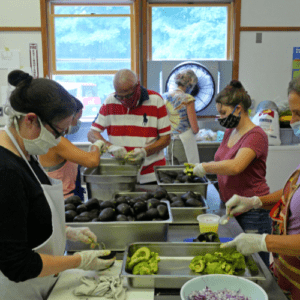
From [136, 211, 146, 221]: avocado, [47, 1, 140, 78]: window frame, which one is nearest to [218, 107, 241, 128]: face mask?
[136, 211, 146, 221]: avocado

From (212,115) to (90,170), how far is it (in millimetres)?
2692

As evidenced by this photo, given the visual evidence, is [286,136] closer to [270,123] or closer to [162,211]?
[270,123]

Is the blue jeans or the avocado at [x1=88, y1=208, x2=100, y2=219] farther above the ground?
the avocado at [x1=88, y1=208, x2=100, y2=219]

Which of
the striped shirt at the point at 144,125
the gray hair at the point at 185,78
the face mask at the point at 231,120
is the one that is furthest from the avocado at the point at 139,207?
the gray hair at the point at 185,78

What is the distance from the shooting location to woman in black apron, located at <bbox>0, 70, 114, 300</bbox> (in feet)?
3.10

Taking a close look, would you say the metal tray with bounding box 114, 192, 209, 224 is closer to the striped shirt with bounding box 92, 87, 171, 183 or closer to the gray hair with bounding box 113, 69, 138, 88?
the striped shirt with bounding box 92, 87, 171, 183

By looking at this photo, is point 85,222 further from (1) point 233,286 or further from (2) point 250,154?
(2) point 250,154

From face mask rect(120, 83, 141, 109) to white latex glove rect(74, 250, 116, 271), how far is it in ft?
4.87

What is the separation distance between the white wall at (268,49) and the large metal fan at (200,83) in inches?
28.1

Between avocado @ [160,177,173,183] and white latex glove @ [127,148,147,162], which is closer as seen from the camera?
avocado @ [160,177,173,183]

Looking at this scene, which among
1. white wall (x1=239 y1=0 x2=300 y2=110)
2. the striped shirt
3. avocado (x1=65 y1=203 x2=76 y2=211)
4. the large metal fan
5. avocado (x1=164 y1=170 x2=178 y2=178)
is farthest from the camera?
white wall (x1=239 y1=0 x2=300 y2=110)

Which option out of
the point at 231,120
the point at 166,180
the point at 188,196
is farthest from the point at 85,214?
the point at 231,120

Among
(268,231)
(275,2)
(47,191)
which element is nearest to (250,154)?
(268,231)

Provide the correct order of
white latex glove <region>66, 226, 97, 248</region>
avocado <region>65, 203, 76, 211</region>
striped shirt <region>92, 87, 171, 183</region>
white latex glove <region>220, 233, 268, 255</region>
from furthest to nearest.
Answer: striped shirt <region>92, 87, 171, 183</region>, avocado <region>65, 203, 76, 211</region>, white latex glove <region>66, 226, 97, 248</region>, white latex glove <region>220, 233, 268, 255</region>
